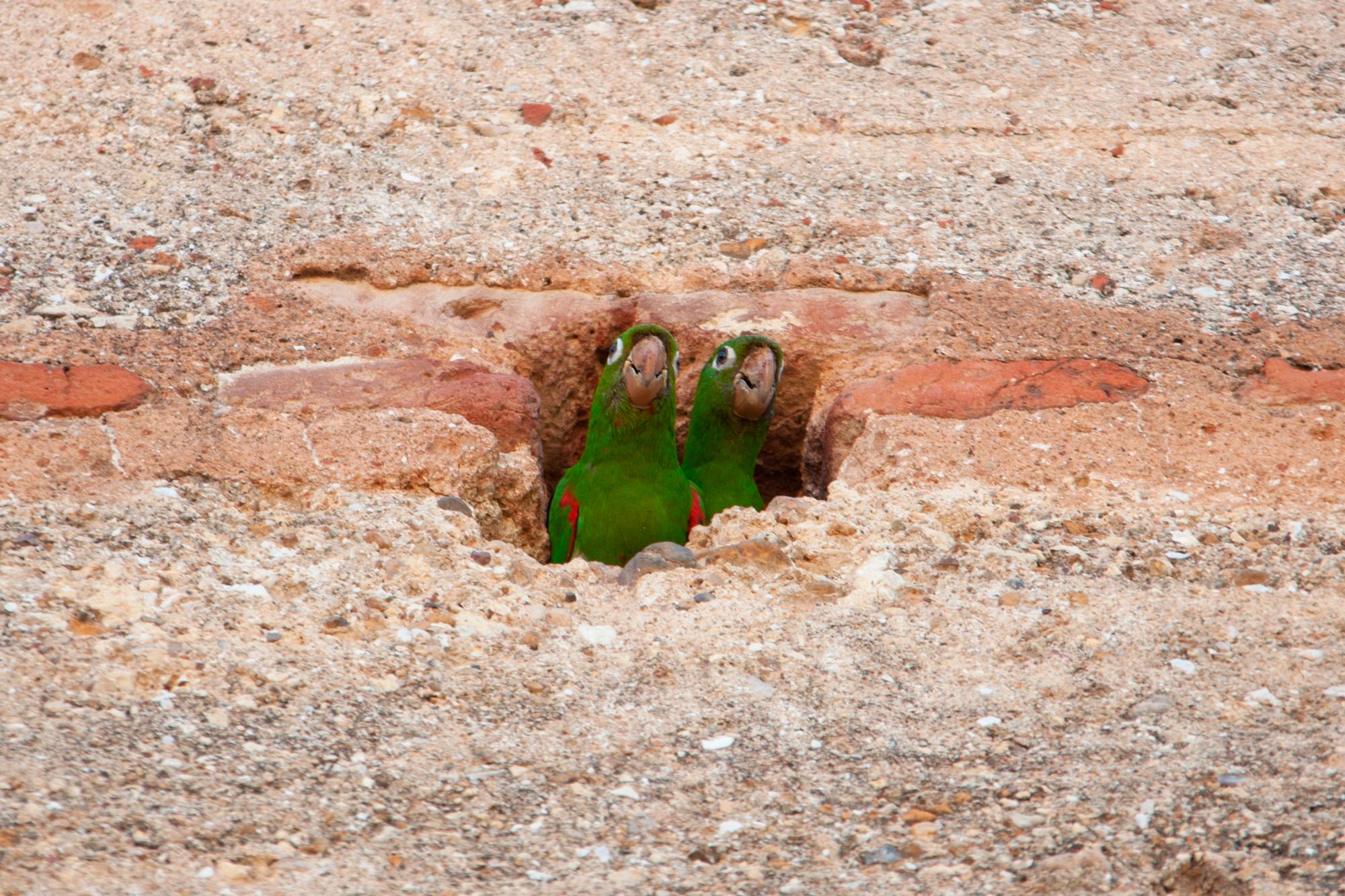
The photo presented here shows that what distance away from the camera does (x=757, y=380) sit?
4.23 metres

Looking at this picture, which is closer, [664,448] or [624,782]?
[624,782]

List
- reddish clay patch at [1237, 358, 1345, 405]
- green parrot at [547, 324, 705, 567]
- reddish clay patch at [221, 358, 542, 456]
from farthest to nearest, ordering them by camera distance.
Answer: green parrot at [547, 324, 705, 567], reddish clay patch at [1237, 358, 1345, 405], reddish clay patch at [221, 358, 542, 456]

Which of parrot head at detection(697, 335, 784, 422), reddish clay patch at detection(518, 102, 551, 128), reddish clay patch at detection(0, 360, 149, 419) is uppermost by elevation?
reddish clay patch at detection(518, 102, 551, 128)

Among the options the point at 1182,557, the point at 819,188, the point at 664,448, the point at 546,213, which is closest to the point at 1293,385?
the point at 1182,557

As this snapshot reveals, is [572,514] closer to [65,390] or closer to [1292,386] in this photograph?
[65,390]

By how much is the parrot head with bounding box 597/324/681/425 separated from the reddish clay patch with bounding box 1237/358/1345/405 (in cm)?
170

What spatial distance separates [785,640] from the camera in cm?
296

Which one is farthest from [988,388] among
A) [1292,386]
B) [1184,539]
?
[1292,386]

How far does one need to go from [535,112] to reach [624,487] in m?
1.36

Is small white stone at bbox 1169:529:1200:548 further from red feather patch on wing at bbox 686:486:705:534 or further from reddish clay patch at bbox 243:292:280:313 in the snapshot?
reddish clay patch at bbox 243:292:280:313

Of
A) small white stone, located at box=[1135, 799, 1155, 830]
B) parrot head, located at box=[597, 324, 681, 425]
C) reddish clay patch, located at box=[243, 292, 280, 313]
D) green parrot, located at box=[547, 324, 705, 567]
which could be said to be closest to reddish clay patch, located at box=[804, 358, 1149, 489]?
parrot head, located at box=[597, 324, 681, 425]

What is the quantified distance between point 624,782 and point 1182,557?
1539 millimetres

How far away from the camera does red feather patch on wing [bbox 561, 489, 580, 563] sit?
4531 mm

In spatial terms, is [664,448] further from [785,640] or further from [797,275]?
[785,640]
